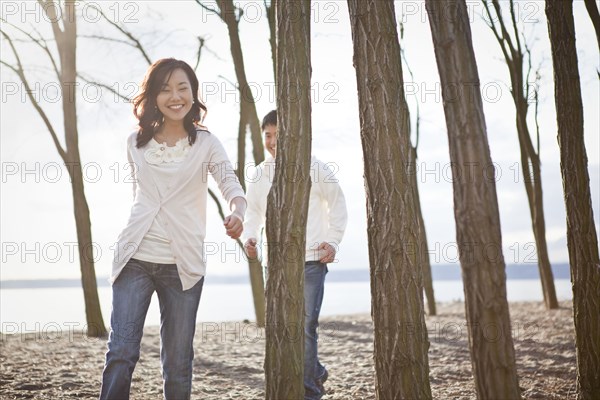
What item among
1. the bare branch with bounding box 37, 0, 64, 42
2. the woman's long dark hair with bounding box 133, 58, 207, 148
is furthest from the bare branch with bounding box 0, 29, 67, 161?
the woman's long dark hair with bounding box 133, 58, 207, 148

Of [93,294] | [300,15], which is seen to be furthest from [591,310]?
[93,294]

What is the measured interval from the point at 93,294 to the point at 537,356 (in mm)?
6773

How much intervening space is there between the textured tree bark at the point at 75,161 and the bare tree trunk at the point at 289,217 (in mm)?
7593

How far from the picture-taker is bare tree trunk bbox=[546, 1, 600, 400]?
14.0 ft

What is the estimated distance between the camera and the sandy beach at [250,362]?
569cm

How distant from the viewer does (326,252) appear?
4.53 m

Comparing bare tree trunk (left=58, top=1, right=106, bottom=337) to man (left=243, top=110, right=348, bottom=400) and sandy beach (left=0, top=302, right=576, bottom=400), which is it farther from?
man (left=243, top=110, right=348, bottom=400)

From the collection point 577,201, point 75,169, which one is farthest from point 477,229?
point 75,169

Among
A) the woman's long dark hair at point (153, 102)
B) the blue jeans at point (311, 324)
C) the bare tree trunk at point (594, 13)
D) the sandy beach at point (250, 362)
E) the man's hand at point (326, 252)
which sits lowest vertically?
the sandy beach at point (250, 362)

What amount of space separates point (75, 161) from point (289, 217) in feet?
26.1

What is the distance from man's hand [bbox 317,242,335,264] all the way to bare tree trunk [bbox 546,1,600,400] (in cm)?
163

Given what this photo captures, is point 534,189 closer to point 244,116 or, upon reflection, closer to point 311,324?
point 244,116

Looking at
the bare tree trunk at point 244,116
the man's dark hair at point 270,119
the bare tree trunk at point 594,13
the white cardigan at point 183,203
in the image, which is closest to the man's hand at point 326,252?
the man's dark hair at point 270,119

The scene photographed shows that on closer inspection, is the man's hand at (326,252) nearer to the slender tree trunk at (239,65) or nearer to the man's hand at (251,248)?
the man's hand at (251,248)
